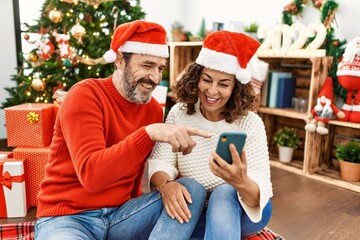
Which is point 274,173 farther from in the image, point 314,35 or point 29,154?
point 29,154

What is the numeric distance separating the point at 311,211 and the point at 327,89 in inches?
37.4

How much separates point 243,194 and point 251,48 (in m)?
0.57

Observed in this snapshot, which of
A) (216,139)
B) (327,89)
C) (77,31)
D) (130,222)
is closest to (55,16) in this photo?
(77,31)

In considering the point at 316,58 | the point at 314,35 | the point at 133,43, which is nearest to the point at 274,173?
the point at 316,58

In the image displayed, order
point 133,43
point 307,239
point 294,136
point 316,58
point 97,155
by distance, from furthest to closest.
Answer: point 294,136 → point 316,58 → point 307,239 → point 133,43 → point 97,155

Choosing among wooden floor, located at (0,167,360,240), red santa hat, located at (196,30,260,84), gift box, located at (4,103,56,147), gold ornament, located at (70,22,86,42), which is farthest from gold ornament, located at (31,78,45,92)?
red santa hat, located at (196,30,260,84)

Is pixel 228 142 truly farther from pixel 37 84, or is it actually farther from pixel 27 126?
pixel 37 84

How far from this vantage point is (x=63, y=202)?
3.81 feet

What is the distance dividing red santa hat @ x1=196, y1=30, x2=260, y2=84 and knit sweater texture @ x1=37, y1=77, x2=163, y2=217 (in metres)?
0.32

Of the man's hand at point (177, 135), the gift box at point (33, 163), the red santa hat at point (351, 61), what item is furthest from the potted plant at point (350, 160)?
the gift box at point (33, 163)

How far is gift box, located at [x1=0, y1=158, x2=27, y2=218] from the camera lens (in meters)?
1.93

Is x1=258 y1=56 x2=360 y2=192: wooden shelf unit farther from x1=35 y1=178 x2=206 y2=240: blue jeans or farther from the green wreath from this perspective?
x1=35 y1=178 x2=206 y2=240: blue jeans

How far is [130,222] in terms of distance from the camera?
3.85 ft

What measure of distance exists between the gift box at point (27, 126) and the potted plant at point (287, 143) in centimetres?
192
